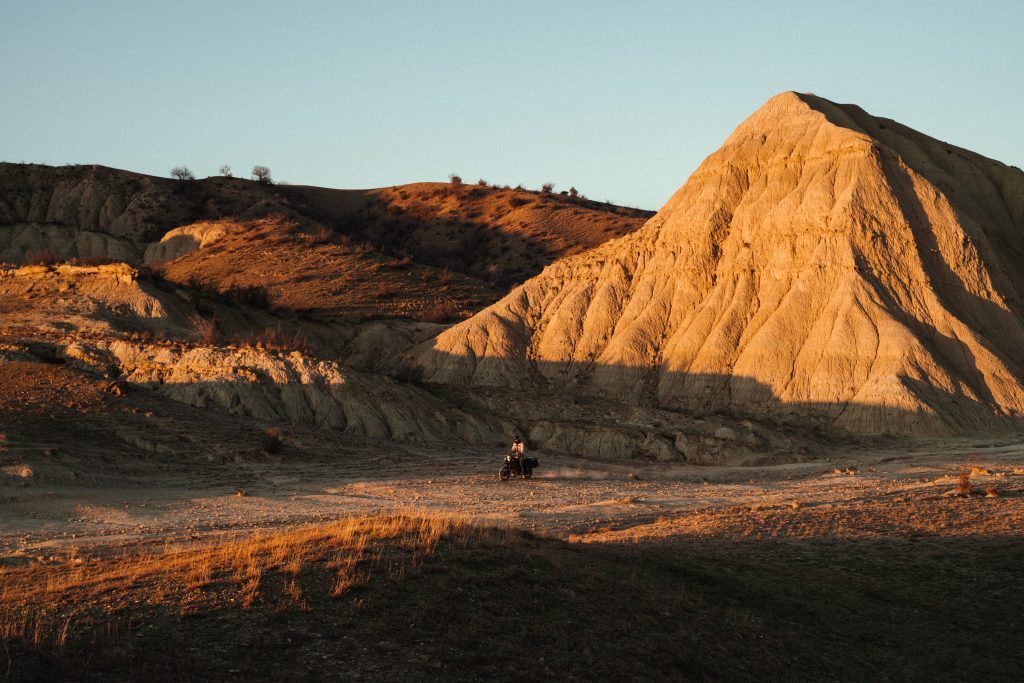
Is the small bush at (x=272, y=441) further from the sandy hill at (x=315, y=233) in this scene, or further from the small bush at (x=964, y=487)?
the sandy hill at (x=315, y=233)

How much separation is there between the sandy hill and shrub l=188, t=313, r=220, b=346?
1281cm

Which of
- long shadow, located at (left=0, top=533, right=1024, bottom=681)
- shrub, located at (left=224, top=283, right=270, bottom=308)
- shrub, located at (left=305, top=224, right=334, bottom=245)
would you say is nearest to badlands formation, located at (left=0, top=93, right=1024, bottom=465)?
shrub, located at (left=224, top=283, right=270, bottom=308)

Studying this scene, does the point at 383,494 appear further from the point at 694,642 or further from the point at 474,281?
the point at 474,281

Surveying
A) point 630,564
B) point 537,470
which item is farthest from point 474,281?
point 630,564

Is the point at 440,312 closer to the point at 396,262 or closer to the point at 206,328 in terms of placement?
the point at 396,262

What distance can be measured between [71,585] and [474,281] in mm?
61075

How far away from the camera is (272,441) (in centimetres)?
3125

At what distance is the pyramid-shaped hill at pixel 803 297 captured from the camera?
1458 inches

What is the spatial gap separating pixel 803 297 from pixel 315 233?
169 feet

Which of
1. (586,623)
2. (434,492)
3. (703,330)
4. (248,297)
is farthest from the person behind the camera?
(248,297)

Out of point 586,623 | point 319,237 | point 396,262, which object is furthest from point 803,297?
point 319,237

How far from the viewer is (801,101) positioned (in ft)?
157

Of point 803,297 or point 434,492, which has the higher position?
point 803,297

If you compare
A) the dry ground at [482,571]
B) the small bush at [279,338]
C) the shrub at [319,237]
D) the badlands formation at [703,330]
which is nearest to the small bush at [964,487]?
the dry ground at [482,571]
